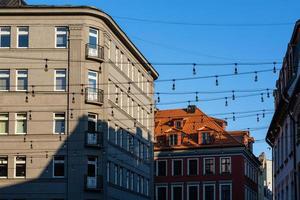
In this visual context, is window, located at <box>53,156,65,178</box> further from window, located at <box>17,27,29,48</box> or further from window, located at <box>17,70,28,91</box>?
window, located at <box>17,27,29,48</box>

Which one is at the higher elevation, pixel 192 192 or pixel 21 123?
pixel 21 123

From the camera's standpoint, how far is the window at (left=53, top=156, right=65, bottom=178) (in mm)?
59062

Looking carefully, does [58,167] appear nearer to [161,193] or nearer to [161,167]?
[161,167]

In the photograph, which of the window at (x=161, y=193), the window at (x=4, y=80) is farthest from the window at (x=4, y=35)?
the window at (x=161, y=193)

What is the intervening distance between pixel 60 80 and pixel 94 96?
318 cm

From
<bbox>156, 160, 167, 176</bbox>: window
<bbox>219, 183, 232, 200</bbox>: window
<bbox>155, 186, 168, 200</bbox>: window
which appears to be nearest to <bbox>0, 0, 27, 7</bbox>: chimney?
<bbox>156, 160, 167, 176</bbox>: window

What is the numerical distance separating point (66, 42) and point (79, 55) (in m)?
1.72

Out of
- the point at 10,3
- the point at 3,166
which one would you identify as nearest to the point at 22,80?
the point at 3,166

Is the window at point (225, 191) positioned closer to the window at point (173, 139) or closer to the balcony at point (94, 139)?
the window at point (173, 139)

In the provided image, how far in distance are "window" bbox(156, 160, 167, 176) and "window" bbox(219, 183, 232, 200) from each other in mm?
8900

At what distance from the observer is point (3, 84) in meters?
60.3

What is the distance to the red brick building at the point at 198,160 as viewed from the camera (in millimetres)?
99188

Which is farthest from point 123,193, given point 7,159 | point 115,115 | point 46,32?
point 46,32

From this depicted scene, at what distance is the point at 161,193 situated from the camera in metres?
104
